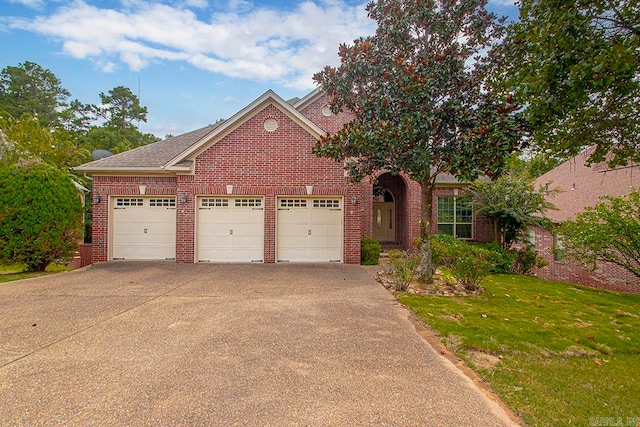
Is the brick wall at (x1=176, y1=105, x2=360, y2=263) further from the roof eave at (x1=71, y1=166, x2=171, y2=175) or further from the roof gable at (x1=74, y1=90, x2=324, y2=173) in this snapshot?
the roof eave at (x1=71, y1=166, x2=171, y2=175)

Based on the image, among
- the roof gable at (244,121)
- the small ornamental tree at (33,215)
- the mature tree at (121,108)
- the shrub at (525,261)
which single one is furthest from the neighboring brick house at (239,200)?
the mature tree at (121,108)

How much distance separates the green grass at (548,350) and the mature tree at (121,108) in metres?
49.3

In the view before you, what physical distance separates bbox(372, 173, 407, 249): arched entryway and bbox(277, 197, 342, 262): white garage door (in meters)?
5.18

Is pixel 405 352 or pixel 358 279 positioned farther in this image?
pixel 358 279

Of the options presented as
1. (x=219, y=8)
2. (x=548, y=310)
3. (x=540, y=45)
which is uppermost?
(x=219, y=8)

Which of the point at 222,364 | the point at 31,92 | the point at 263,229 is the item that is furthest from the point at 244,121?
the point at 31,92

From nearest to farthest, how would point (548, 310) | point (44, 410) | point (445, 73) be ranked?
point (44, 410) < point (548, 310) < point (445, 73)

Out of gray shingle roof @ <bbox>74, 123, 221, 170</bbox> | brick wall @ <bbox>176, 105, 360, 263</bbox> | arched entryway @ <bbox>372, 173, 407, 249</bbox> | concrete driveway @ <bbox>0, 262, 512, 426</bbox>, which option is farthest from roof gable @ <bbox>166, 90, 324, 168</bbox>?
arched entryway @ <bbox>372, 173, 407, 249</bbox>

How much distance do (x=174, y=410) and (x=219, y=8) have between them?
11457 millimetres

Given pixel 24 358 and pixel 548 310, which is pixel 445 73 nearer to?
pixel 548 310

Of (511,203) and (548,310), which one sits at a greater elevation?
(511,203)

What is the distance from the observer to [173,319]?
5199 mm

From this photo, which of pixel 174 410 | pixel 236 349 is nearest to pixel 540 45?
pixel 236 349

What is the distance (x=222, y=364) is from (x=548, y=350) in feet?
13.2
